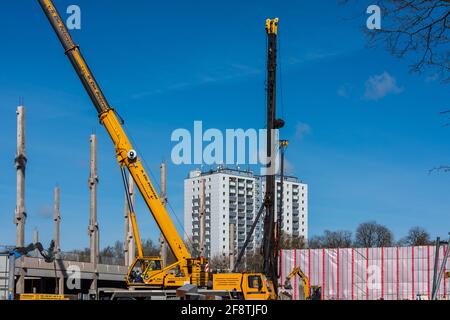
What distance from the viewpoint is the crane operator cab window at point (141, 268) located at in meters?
30.1

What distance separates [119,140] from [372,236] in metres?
82.0

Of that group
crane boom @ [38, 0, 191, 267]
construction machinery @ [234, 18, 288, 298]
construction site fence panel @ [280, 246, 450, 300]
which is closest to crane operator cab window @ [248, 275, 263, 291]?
construction machinery @ [234, 18, 288, 298]

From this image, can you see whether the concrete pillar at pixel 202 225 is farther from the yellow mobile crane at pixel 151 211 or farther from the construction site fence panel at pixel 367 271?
the yellow mobile crane at pixel 151 211

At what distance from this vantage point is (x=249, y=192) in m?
198

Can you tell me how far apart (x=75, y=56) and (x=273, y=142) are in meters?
10.5

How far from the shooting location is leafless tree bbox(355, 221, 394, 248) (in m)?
105

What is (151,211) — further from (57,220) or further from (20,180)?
(57,220)

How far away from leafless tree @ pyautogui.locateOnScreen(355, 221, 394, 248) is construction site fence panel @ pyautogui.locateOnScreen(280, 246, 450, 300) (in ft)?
172

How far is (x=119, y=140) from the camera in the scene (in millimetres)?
32844

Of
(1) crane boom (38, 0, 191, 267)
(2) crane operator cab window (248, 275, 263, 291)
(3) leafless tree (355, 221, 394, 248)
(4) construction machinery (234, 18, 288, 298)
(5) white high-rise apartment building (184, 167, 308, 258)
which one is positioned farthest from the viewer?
(5) white high-rise apartment building (184, 167, 308, 258)

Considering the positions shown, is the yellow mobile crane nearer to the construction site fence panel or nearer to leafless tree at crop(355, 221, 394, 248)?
the construction site fence panel

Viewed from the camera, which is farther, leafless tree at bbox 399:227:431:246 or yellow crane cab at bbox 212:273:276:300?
leafless tree at bbox 399:227:431:246
